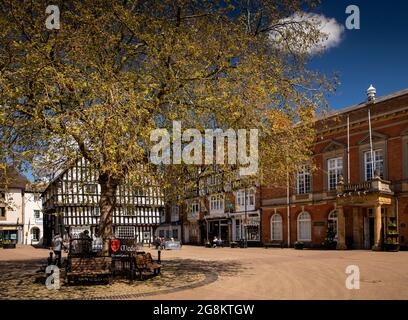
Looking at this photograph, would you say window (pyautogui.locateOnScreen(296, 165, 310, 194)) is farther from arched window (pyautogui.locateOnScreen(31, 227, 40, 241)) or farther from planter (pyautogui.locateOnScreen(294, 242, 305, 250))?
arched window (pyautogui.locateOnScreen(31, 227, 40, 241))

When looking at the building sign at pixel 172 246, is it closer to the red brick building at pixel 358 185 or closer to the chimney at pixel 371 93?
the red brick building at pixel 358 185

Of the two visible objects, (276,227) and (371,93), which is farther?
(276,227)

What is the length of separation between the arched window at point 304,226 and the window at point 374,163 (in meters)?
6.80

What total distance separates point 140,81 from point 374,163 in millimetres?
25076

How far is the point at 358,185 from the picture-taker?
3262cm

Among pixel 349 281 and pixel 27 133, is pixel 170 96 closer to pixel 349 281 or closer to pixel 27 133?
pixel 27 133

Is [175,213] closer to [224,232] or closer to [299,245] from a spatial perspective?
[224,232]

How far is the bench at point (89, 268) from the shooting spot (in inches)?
509

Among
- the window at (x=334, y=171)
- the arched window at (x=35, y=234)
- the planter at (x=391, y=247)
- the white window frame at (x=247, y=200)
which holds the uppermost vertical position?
the window at (x=334, y=171)

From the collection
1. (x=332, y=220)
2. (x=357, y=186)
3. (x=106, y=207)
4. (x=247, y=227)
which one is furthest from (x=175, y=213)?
(x=106, y=207)

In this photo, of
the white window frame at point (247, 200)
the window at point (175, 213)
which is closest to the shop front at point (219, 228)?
the white window frame at point (247, 200)

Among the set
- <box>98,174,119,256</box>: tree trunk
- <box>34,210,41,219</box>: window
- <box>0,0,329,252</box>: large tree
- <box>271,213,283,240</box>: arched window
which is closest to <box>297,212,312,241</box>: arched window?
<box>271,213,283,240</box>: arched window

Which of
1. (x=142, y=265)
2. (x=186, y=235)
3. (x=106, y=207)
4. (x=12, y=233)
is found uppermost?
(x=106, y=207)

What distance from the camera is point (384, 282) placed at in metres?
13.7
